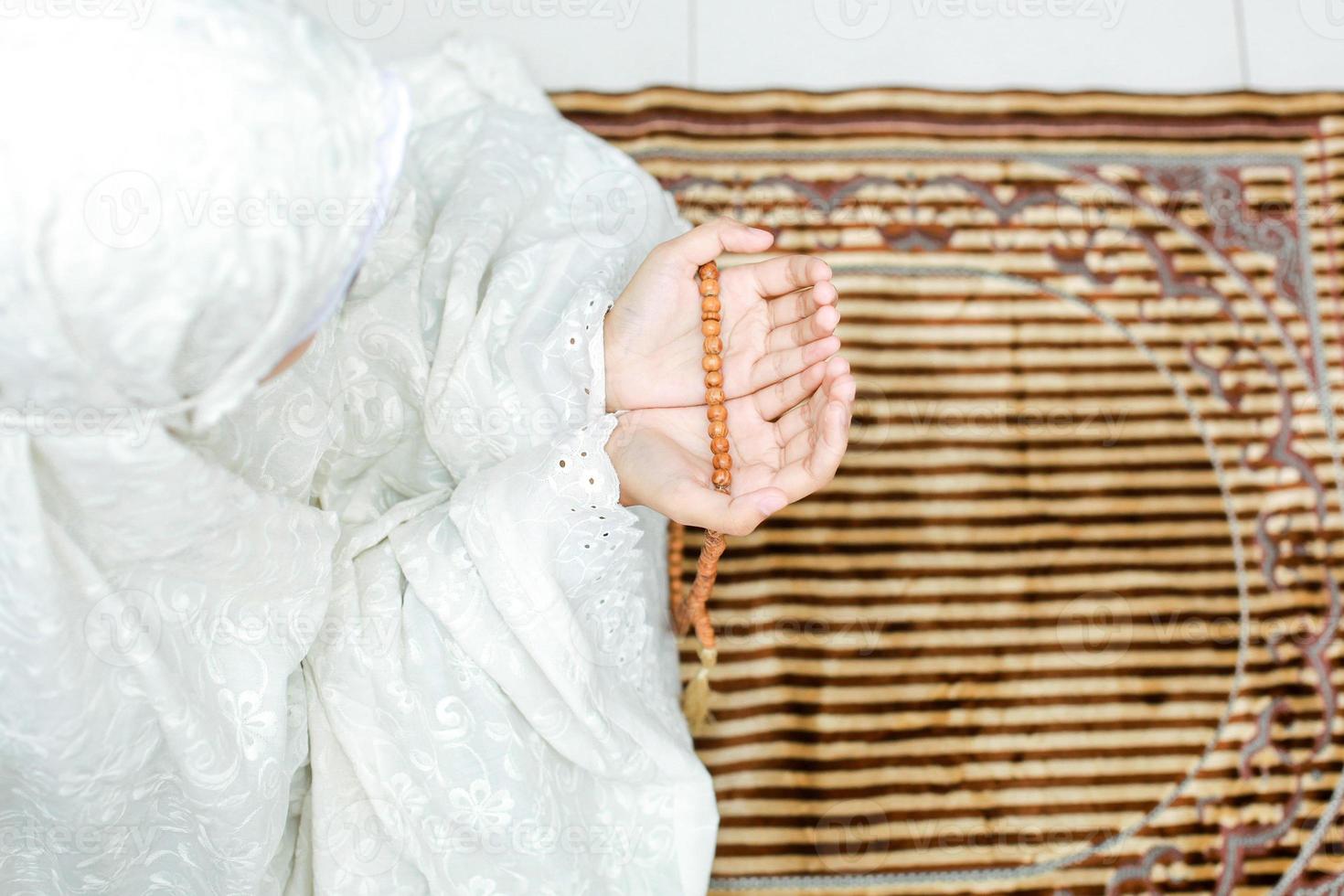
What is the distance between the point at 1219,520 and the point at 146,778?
1.17 metres

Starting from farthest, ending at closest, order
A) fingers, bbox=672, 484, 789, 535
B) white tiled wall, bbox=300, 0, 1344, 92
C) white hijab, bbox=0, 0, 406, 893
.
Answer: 1. white tiled wall, bbox=300, 0, 1344, 92
2. fingers, bbox=672, 484, 789, 535
3. white hijab, bbox=0, 0, 406, 893

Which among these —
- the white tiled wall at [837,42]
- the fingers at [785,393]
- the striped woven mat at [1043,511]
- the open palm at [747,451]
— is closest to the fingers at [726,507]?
the open palm at [747,451]

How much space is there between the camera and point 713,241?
32.6 inches

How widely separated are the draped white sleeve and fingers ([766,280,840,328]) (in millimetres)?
149

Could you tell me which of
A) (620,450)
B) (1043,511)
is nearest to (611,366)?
(620,450)

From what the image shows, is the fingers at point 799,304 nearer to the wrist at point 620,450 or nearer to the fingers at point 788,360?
the fingers at point 788,360

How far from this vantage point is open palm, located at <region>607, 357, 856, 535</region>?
0.76 m

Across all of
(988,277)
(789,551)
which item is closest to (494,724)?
(789,551)

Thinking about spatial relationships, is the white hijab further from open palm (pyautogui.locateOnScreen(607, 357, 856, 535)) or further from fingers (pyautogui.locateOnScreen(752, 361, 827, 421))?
fingers (pyautogui.locateOnScreen(752, 361, 827, 421))

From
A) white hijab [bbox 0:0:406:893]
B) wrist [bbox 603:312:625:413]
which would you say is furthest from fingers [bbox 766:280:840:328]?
white hijab [bbox 0:0:406:893]

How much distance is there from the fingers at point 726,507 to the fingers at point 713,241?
19cm

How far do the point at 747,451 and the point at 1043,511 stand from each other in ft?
1.75

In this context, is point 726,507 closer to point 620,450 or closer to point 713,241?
point 620,450

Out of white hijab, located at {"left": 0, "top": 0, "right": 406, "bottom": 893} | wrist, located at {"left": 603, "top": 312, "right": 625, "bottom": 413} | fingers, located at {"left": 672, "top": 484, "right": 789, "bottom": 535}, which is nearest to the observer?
white hijab, located at {"left": 0, "top": 0, "right": 406, "bottom": 893}
